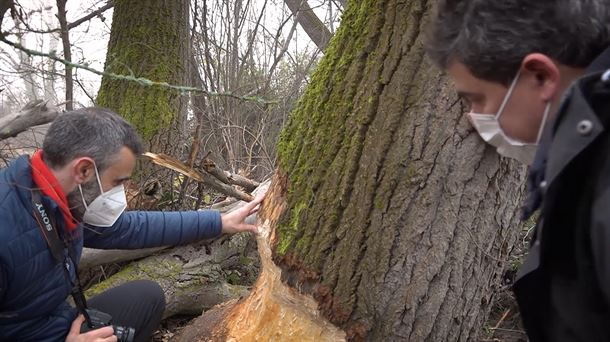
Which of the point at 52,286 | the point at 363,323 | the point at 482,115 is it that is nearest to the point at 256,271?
the point at 52,286

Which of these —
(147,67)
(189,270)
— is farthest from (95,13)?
(189,270)

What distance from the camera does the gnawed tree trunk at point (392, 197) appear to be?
1.99m

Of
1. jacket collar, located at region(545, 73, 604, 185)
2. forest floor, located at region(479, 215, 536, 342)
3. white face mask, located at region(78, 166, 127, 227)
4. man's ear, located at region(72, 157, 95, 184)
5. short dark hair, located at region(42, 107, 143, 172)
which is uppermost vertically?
short dark hair, located at region(42, 107, 143, 172)

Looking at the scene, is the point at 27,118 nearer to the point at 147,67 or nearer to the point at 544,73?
the point at 147,67

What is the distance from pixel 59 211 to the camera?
240 centimetres

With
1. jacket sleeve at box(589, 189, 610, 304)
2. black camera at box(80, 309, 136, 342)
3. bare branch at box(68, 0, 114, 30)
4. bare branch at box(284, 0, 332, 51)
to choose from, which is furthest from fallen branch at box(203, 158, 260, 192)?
bare branch at box(284, 0, 332, 51)

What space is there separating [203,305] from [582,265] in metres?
2.91

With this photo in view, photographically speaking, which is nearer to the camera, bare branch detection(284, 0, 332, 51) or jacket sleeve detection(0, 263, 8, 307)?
jacket sleeve detection(0, 263, 8, 307)

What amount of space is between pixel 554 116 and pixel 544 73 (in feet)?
0.31

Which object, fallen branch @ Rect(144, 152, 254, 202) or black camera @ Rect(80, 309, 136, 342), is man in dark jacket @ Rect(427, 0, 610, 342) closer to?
black camera @ Rect(80, 309, 136, 342)

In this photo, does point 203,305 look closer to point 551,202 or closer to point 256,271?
point 256,271

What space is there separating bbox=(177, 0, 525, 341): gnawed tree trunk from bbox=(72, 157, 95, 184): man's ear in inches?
34.4

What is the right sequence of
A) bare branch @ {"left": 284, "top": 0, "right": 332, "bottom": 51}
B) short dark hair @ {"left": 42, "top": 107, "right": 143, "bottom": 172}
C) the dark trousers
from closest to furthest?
short dark hair @ {"left": 42, "top": 107, "right": 143, "bottom": 172}
the dark trousers
bare branch @ {"left": 284, "top": 0, "right": 332, "bottom": 51}

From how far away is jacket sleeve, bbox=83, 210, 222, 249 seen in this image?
2898 millimetres
